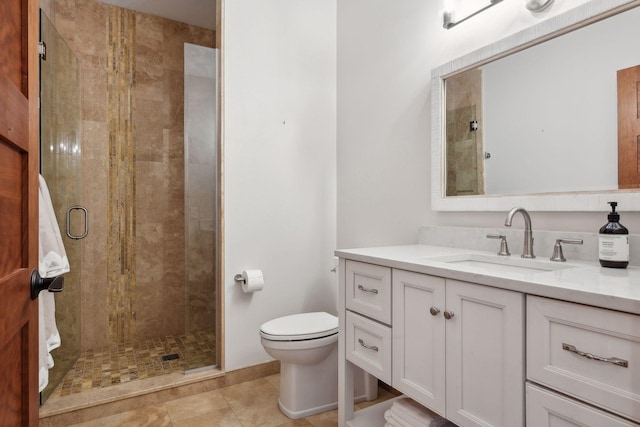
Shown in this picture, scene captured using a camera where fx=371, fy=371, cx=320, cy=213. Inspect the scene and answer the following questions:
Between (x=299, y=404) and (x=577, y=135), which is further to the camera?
(x=299, y=404)

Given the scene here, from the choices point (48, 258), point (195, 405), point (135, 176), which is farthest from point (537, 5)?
point (135, 176)

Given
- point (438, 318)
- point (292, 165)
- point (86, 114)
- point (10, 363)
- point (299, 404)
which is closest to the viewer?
point (10, 363)

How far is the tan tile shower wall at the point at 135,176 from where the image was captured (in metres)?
2.77

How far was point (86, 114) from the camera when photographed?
9.02 ft

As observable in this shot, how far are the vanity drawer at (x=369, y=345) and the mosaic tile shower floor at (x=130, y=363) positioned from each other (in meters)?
1.12

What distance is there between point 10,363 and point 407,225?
1768mm

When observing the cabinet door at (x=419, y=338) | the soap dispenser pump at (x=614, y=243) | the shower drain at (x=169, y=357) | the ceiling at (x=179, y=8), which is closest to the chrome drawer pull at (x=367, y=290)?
the cabinet door at (x=419, y=338)

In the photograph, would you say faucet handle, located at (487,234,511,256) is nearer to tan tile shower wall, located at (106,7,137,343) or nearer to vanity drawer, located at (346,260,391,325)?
vanity drawer, located at (346,260,391,325)

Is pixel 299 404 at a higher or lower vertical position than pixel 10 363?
lower

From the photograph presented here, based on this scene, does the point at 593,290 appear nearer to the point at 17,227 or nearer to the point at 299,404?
the point at 17,227

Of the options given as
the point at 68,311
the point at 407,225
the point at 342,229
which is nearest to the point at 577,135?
the point at 407,225

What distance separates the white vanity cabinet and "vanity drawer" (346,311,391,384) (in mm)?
49

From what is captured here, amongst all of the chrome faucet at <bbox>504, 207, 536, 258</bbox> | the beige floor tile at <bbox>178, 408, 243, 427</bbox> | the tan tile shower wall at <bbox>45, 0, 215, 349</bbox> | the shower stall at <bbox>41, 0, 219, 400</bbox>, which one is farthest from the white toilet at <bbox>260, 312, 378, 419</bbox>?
the tan tile shower wall at <bbox>45, 0, 215, 349</bbox>

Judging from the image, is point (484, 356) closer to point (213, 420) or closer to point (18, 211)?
point (18, 211)
